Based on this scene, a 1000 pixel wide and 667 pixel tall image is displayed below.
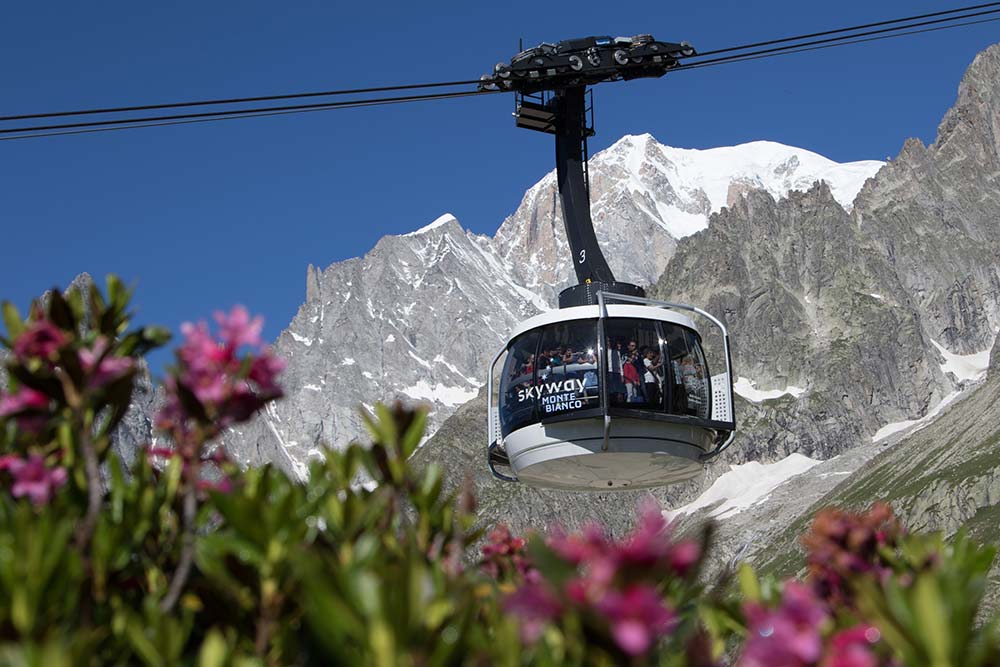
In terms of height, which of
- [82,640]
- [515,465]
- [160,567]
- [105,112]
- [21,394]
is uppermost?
[105,112]

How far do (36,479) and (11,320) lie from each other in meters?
0.66

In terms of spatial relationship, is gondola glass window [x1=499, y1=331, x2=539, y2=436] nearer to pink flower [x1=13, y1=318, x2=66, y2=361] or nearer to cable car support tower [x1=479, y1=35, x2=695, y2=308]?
cable car support tower [x1=479, y1=35, x2=695, y2=308]

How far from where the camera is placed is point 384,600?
97.3 inches

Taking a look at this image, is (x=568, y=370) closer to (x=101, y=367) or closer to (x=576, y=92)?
(x=576, y=92)

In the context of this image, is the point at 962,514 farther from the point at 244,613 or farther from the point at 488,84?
the point at 244,613

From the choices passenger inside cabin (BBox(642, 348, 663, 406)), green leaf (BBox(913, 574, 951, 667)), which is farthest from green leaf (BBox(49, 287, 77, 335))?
passenger inside cabin (BBox(642, 348, 663, 406))

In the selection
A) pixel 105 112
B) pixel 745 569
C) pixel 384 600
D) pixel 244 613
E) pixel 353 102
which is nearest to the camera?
pixel 384 600

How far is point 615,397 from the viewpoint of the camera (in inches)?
666

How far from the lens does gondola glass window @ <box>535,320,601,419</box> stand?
17000 millimetres

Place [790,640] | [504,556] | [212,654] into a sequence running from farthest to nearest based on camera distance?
[504,556] → [212,654] → [790,640]

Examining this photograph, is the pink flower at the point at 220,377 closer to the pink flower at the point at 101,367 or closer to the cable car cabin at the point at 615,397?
the pink flower at the point at 101,367

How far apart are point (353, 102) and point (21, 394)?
15.2 metres

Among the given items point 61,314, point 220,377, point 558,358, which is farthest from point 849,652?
point 558,358

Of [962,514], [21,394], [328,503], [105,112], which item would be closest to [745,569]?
[328,503]
